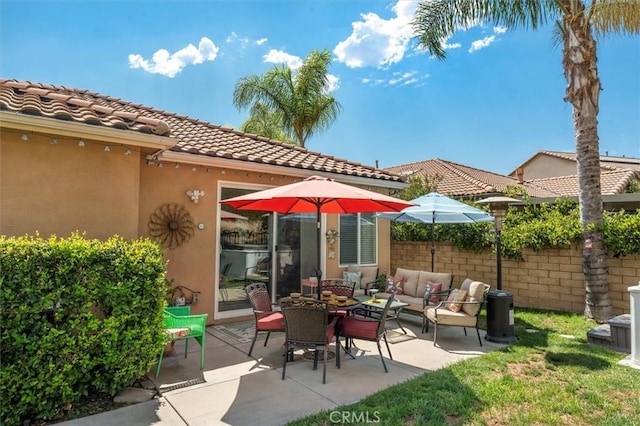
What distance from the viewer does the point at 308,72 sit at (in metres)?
20.0

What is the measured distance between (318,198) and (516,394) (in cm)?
398

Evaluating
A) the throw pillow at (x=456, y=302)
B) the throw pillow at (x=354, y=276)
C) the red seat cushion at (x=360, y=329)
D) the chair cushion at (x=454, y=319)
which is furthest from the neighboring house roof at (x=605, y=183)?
the red seat cushion at (x=360, y=329)

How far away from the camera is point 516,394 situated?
15.1 feet

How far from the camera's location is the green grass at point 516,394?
4008 millimetres

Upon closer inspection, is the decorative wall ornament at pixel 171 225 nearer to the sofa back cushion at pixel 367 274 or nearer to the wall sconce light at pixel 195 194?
the wall sconce light at pixel 195 194

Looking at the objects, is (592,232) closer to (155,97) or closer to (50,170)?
(50,170)

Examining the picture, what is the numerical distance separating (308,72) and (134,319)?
60.1ft

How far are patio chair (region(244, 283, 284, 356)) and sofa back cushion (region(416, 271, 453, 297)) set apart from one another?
170 inches

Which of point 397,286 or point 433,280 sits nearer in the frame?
point 433,280

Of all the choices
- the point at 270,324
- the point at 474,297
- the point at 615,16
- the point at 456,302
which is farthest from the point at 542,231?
the point at 270,324

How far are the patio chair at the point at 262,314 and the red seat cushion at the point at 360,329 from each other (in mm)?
1102

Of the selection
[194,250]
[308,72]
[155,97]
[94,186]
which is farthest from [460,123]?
[94,186]

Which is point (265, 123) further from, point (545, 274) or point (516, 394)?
point (516, 394)

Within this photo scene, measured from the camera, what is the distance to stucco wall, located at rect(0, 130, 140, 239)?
5.10 metres
